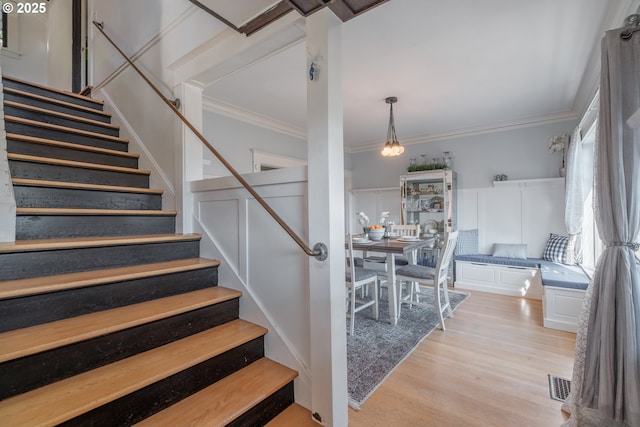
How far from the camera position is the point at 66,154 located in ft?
6.77

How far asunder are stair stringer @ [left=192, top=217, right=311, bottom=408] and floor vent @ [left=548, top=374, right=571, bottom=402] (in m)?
1.72

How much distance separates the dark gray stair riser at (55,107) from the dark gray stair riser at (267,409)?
117 inches

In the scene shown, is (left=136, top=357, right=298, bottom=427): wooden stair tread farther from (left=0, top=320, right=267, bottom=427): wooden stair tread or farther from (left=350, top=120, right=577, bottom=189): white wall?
(left=350, top=120, right=577, bottom=189): white wall

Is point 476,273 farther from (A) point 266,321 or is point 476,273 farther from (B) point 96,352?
(B) point 96,352

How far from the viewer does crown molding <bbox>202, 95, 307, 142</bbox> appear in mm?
3594

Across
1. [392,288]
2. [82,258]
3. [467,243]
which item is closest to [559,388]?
[392,288]

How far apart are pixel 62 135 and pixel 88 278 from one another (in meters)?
1.55

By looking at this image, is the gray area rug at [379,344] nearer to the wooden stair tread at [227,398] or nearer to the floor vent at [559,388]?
the wooden stair tread at [227,398]

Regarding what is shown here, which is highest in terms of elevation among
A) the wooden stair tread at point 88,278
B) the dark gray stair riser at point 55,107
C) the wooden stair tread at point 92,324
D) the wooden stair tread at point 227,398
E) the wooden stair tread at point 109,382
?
the dark gray stair riser at point 55,107

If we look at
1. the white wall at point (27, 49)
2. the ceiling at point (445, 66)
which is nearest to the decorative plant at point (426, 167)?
the ceiling at point (445, 66)

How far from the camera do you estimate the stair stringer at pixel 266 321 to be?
145 cm

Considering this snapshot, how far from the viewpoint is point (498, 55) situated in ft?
8.34

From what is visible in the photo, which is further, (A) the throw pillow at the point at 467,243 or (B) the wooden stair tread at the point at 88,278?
(A) the throw pillow at the point at 467,243

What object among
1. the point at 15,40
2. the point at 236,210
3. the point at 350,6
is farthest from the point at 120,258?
the point at 15,40
